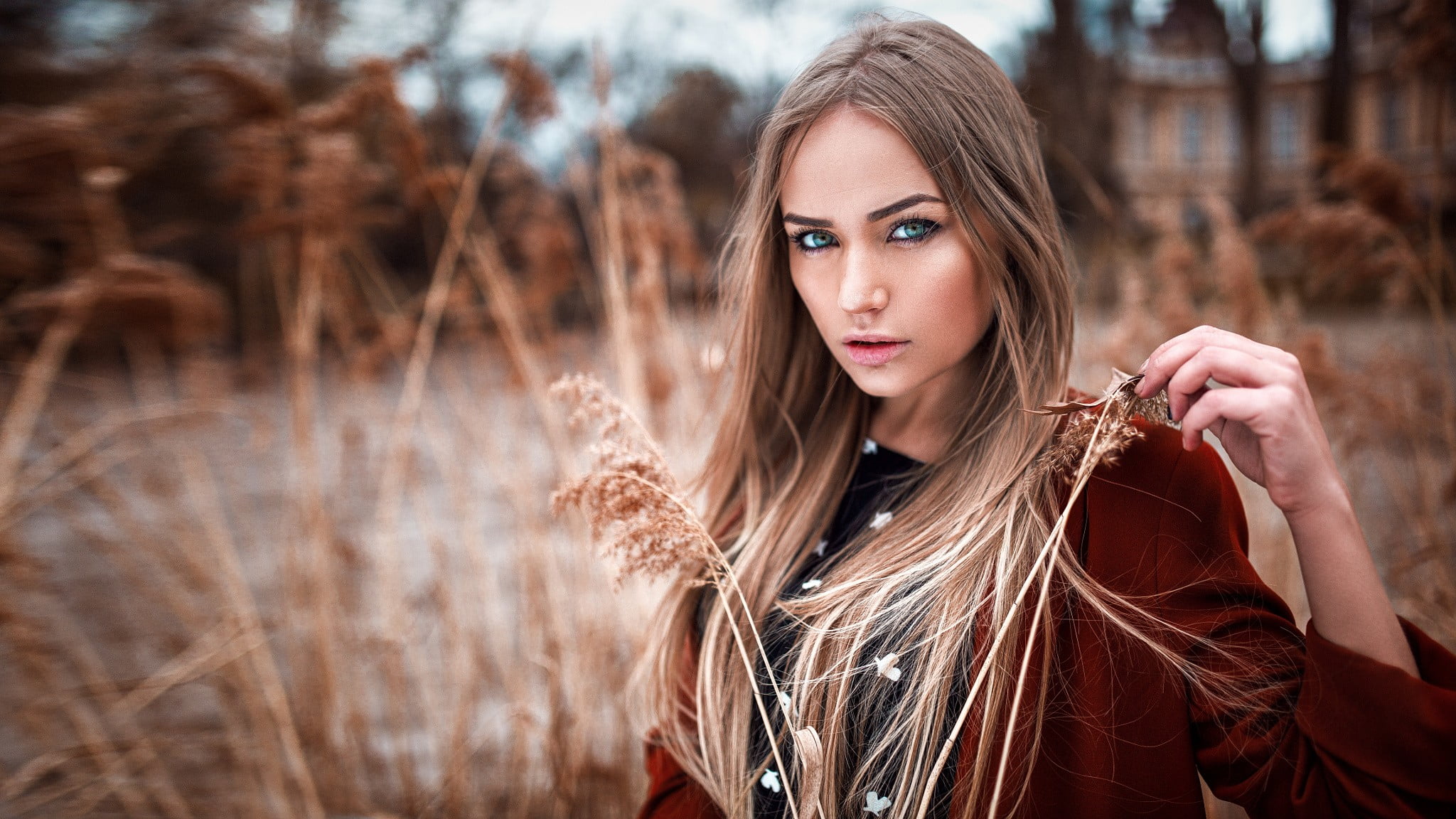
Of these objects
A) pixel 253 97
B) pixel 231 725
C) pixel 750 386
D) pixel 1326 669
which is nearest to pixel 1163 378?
pixel 1326 669

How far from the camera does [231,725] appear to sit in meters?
1.87

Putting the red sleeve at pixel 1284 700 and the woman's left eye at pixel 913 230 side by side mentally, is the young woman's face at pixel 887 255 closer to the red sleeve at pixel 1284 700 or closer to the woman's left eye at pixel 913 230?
the woman's left eye at pixel 913 230

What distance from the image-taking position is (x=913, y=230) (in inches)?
36.8

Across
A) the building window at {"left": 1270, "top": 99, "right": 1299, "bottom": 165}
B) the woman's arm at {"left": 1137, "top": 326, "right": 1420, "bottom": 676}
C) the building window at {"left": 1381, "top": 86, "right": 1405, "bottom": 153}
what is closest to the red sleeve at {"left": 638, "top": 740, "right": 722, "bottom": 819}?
the woman's arm at {"left": 1137, "top": 326, "right": 1420, "bottom": 676}

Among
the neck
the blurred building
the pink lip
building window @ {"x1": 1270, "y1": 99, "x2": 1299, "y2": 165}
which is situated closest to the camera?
the pink lip

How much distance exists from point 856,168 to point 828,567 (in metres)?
0.54

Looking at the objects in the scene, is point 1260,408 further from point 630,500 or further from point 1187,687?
point 630,500

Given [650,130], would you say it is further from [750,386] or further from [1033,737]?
[1033,737]

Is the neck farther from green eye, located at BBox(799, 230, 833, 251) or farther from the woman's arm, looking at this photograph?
the woman's arm

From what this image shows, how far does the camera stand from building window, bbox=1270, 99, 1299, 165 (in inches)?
299

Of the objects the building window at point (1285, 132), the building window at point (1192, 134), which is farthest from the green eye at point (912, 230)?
the building window at point (1285, 132)

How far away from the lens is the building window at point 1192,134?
25.1 ft

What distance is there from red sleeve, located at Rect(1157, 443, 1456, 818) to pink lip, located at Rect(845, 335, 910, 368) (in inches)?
13.5

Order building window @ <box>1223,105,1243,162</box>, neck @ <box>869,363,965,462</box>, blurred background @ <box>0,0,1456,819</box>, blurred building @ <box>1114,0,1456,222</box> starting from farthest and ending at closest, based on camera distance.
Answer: building window @ <box>1223,105,1243,162</box> → blurred building @ <box>1114,0,1456,222</box> → blurred background @ <box>0,0,1456,819</box> → neck @ <box>869,363,965,462</box>
